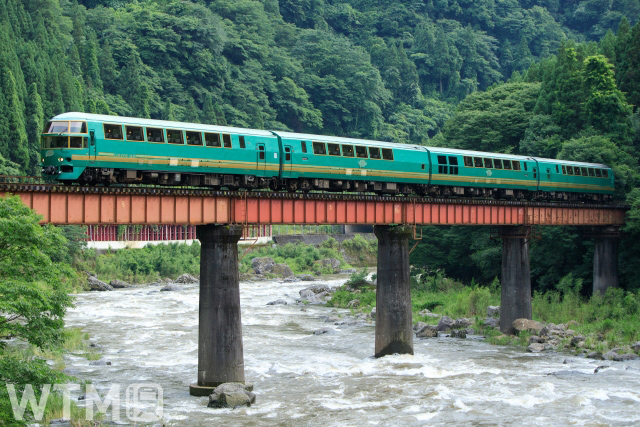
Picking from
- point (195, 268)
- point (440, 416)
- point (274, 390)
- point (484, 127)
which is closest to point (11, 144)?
point (195, 268)

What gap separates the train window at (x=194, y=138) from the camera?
4250 cm

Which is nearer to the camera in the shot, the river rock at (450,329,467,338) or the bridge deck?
the bridge deck

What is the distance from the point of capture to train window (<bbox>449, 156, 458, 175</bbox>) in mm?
57094

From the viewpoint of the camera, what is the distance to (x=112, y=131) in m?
39.5

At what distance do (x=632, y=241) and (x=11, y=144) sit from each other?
239 feet

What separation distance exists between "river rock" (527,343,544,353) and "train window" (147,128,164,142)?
25486 millimetres

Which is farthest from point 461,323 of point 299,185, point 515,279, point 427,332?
point 299,185

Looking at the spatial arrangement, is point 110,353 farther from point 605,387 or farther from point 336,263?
point 336,263

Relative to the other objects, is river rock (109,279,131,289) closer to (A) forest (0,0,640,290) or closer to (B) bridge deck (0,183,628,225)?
(A) forest (0,0,640,290)

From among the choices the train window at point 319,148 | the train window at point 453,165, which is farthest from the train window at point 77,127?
the train window at point 453,165

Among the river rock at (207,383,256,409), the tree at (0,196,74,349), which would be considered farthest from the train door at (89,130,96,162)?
the river rock at (207,383,256,409)

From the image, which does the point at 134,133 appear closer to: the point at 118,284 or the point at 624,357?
Result: the point at 624,357

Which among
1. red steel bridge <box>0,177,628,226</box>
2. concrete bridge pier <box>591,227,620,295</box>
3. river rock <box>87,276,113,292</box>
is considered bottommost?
river rock <box>87,276,113,292</box>

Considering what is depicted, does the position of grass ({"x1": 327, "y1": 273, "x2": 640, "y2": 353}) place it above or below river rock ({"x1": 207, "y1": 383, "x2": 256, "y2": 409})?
above
